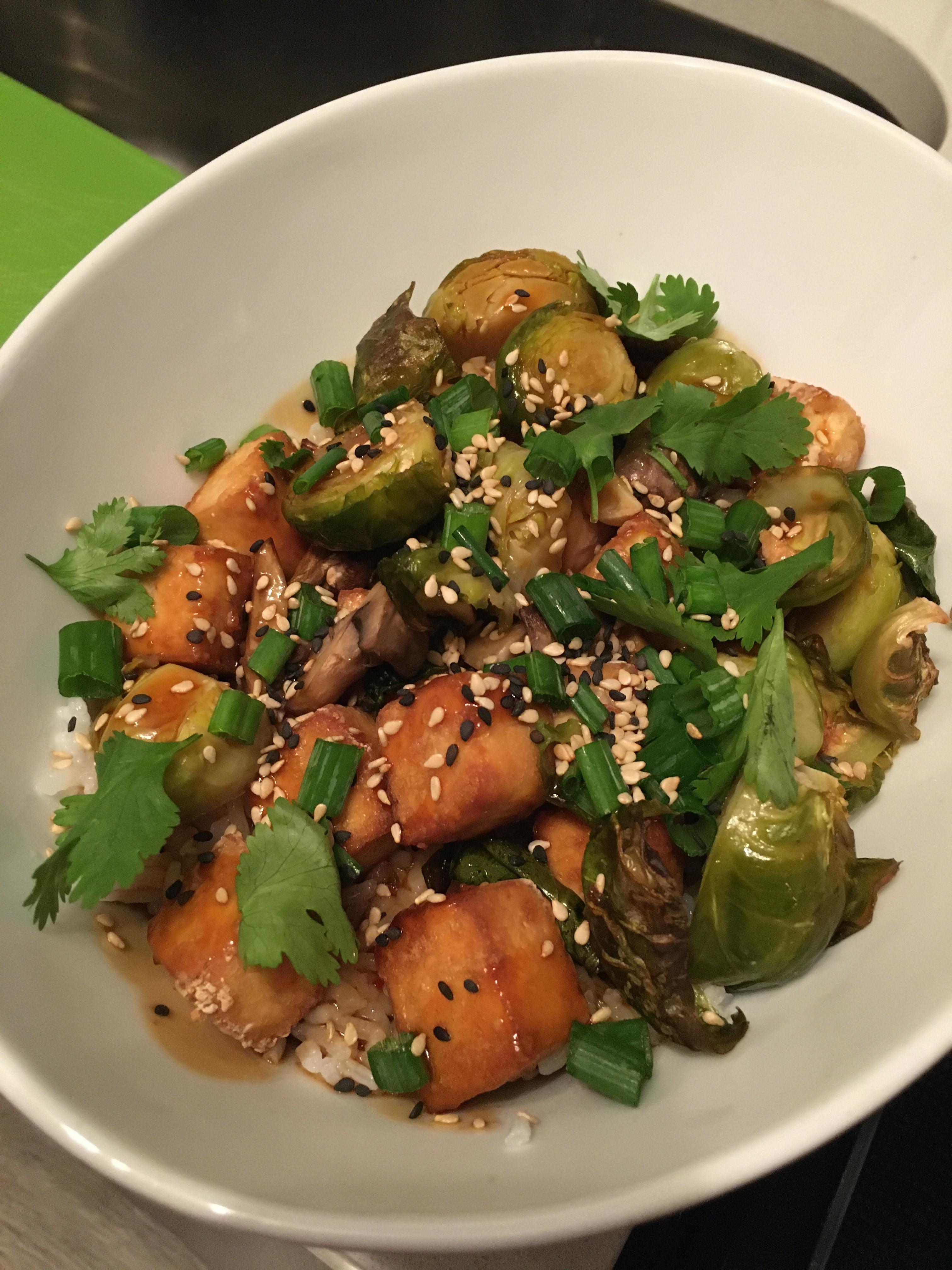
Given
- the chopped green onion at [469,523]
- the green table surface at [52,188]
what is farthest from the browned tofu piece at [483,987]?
the green table surface at [52,188]

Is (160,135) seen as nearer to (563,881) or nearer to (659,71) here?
(659,71)

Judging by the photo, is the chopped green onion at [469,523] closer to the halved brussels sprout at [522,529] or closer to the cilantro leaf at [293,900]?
the halved brussels sprout at [522,529]

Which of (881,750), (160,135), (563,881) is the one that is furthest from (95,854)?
(160,135)

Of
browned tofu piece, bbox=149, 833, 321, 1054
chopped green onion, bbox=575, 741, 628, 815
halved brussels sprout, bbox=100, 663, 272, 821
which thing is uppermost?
chopped green onion, bbox=575, 741, 628, 815

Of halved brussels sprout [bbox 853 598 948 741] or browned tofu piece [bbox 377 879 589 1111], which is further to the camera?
halved brussels sprout [bbox 853 598 948 741]

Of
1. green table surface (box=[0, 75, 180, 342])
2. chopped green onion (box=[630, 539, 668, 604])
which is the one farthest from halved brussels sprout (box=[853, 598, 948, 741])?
green table surface (box=[0, 75, 180, 342])

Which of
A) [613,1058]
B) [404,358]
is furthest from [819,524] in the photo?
[613,1058]

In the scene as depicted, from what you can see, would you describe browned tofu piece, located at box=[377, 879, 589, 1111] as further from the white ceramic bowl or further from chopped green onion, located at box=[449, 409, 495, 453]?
chopped green onion, located at box=[449, 409, 495, 453]
